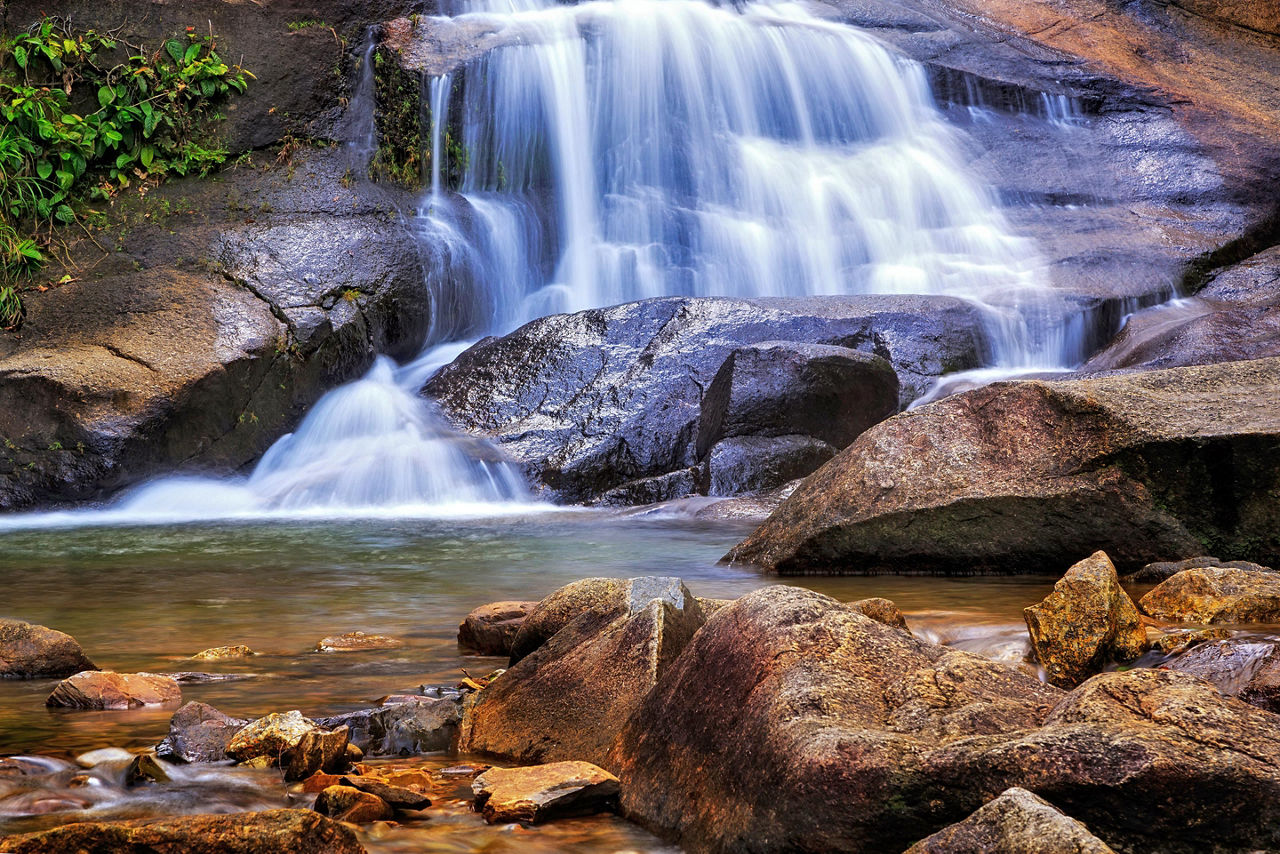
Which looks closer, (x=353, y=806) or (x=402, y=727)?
(x=353, y=806)

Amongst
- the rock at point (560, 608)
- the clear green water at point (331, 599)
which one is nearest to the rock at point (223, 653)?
the clear green water at point (331, 599)

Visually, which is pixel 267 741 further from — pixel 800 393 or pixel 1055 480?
pixel 800 393

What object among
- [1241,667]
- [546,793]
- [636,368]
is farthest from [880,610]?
[636,368]

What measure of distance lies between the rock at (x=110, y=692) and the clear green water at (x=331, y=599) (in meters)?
0.07

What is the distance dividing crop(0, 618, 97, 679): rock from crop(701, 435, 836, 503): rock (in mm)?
5756

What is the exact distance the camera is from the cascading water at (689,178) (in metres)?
13.5

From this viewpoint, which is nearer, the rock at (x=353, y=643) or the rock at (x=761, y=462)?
the rock at (x=353, y=643)

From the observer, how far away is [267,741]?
2826 mm

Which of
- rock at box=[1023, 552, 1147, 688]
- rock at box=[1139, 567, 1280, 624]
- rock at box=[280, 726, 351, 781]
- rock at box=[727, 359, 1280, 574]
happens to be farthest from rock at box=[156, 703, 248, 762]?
rock at box=[727, 359, 1280, 574]

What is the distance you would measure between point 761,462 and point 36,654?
237 inches

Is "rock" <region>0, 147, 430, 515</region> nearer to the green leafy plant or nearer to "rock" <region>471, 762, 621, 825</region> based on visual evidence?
the green leafy plant

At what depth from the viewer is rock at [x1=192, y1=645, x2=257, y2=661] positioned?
4.05 m

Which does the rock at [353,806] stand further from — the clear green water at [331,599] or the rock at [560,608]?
the rock at [560,608]

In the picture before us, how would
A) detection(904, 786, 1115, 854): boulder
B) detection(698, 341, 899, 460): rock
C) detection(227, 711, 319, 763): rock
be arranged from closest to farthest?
1. detection(904, 786, 1115, 854): boulder
2. detection(227, 711, 319, 763): rock
3. detection(698, 341, 899, 460): rock
